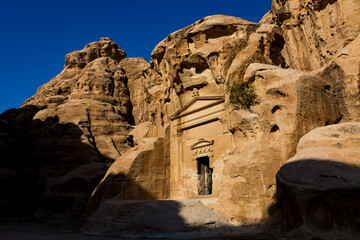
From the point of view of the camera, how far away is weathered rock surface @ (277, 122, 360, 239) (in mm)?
7148

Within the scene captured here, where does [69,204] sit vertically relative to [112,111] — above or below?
below

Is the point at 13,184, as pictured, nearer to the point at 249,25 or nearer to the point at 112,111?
the point at 112,111

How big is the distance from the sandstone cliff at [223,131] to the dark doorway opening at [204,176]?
0.83 ft

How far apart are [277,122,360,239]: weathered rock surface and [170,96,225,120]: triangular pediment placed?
339 inches

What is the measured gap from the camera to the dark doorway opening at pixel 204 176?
17.8 m

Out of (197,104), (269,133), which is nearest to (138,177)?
(197,104)

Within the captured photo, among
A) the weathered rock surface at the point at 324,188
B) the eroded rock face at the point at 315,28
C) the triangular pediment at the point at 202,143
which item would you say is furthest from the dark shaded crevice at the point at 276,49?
the weathered rock surface at the point at 324,188

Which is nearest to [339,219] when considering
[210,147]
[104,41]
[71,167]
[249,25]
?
[210,147]

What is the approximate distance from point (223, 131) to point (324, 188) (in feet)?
29.9

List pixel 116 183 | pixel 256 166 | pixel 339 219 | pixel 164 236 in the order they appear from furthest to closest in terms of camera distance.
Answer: pixel 116 183
pixel 256 166
pixel 164 236
pixel 339 219

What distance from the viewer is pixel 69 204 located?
2123 cm

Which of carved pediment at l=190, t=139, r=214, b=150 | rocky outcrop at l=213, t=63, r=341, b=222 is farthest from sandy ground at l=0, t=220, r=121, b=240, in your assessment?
carved pediment at l=190, t=139, r=214, b=150

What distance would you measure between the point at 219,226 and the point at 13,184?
22.8 m

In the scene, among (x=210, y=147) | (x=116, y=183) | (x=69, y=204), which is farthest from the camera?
(x=69, y=204)
